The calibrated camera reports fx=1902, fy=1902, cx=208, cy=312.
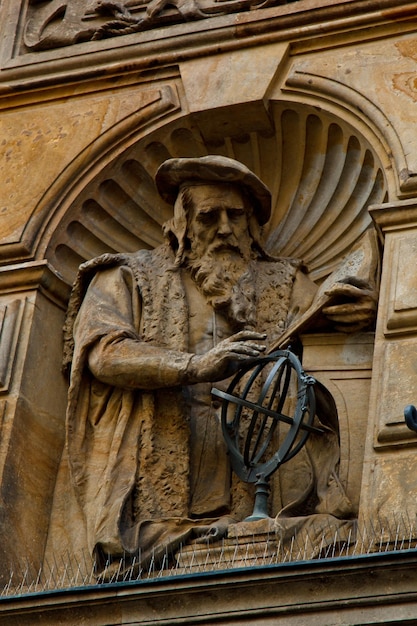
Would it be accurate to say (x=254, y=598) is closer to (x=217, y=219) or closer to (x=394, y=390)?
(x=394, y=390)

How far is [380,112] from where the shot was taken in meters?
9.07

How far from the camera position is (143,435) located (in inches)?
338

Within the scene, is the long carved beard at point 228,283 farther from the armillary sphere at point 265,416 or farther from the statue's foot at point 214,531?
the statue's foot at point 214,531

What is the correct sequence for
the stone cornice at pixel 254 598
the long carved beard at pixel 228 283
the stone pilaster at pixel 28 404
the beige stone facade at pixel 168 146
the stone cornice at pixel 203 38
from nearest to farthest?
1. the stone cornice at pixel 254 598
2. the stone pilaster at pixel 28 404
3. the beige stone facade at pixel 168 146
4. the long carved beard at pixel 228 283
5. the stone cornice at pixel 203 38

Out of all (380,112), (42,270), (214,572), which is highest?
(380,112)

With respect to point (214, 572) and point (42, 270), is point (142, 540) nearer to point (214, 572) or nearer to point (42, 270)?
point (214, 572)

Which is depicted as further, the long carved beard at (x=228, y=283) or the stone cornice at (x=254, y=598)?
the long carved beard at (x=228, y=283)

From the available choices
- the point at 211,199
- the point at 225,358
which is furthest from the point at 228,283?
the point at 225,358

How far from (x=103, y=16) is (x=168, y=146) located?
3.05 feet

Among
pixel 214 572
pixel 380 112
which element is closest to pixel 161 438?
pixel 214 572

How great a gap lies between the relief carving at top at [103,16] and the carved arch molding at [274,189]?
663mm

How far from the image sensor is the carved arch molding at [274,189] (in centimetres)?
937

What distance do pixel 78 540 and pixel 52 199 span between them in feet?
6.01

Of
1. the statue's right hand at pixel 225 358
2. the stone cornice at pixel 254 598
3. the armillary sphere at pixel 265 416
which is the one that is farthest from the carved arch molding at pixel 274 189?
the stone cornice at pixel 254 598
